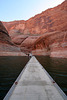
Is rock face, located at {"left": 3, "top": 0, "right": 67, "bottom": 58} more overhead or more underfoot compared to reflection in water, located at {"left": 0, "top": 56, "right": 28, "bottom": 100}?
more overhead

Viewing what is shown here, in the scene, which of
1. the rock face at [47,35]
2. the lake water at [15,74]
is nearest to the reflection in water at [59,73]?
the lake water at [15,74]

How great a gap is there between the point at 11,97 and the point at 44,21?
234 ft

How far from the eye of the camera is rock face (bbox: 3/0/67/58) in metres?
24.6

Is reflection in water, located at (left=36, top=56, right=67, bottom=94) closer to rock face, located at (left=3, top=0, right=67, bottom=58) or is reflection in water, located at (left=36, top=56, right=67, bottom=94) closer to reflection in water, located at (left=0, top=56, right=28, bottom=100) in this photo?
reflection in water, located at (left=0, top=56, right=28, bottom=100)

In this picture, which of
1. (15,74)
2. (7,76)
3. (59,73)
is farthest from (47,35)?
(7,76)

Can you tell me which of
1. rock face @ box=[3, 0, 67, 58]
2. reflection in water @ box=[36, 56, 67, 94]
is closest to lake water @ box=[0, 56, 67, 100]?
reflection in water @ box=[36, 56, 67, 94]

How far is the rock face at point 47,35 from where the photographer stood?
969 inches

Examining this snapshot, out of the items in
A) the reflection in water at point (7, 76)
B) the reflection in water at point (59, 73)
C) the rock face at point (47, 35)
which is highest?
the rock face at point (47, 35)

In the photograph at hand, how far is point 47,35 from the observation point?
33.8 m

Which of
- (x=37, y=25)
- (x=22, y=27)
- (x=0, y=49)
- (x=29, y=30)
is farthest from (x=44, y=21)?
(x=0, y=49)

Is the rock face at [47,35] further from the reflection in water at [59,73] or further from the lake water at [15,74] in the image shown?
the lake water at [15,74]

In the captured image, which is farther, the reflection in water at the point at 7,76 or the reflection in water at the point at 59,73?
the reflection in water at the point at 59,73

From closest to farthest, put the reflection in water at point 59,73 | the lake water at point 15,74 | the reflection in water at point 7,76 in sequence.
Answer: the reflection in water at point 7,76
the lake water at point 15,74
the reflection in water at point 59,73

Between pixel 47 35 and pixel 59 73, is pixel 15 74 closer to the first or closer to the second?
pixel 59 73
